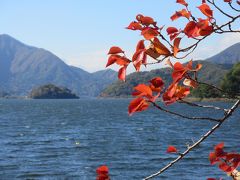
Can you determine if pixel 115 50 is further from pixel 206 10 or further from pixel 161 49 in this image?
pixel 206 10

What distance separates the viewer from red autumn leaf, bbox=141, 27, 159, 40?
2639 millimetres

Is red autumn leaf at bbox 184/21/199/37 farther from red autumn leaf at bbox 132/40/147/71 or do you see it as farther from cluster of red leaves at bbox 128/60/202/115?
red autumn leaf at bbox 132/40/147/71

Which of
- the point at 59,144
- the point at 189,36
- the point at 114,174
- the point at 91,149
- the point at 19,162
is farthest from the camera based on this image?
the point at 59,144

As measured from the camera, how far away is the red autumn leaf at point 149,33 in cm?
264

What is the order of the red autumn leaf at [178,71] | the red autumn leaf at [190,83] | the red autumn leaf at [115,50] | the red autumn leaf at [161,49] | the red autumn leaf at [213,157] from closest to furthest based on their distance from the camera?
1. the red autumn leaf at [178,71]
2. the red autumn leaf at [161,49]
3. the red autumn leaf at [115,50]
4. the red autumn leaf at [190,83]
5. the red autumn leaf at [213,157]

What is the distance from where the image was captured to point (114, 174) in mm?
35531

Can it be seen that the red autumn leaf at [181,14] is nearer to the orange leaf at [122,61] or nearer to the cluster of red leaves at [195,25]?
the cluster of red leaves at [195,25]

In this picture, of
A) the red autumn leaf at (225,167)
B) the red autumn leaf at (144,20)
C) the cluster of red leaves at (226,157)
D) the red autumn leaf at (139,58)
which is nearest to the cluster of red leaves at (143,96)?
Result: the red autumn leaf at (139,58)

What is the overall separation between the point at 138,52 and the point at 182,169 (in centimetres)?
3578

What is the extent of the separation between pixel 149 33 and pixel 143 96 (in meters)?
0.46

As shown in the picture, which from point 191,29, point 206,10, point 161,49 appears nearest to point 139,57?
point 161,49

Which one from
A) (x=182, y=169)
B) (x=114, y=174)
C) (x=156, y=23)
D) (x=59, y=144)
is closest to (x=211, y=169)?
(x=182, y=169)

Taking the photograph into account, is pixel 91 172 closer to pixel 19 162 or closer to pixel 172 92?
pixel 19 162

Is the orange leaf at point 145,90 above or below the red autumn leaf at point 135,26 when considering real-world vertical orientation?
below
